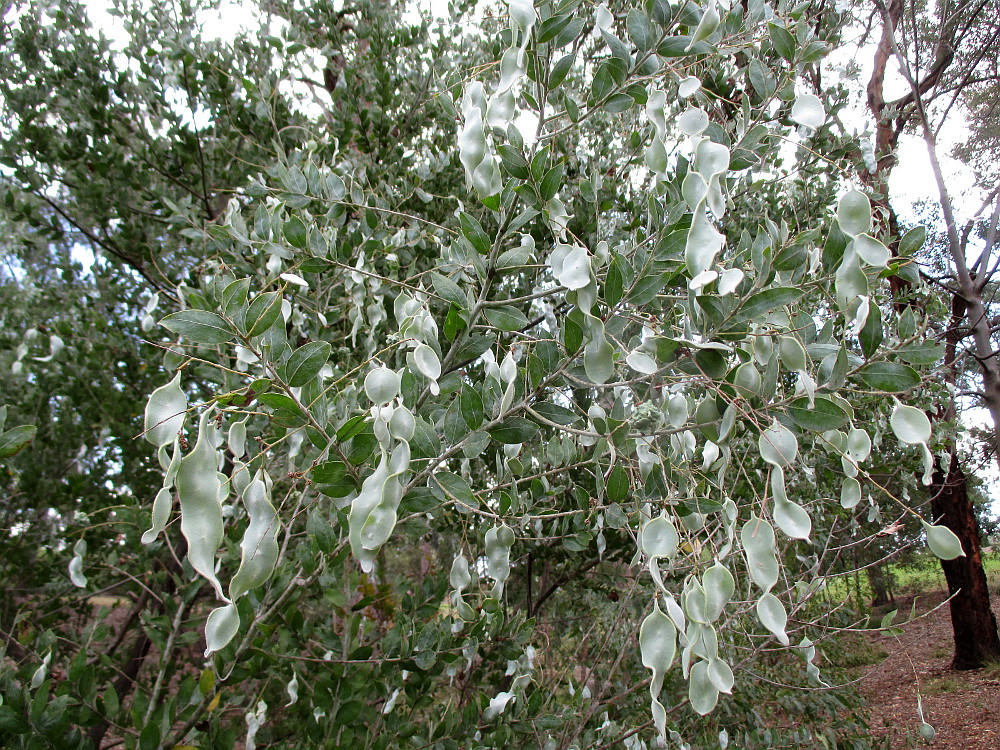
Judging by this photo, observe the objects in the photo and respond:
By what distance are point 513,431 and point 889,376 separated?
52 centimetres

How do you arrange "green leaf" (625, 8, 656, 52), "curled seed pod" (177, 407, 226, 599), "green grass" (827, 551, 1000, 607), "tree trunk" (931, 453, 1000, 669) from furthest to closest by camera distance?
1. "green grass" (827, 551, 1000, 607)
2. "tree trunk" (931, 453, 1000, 669)
3. "green leaf" (625, 8, 656, 52)
4. "curled seed pod" (177, 407, 226, 599)

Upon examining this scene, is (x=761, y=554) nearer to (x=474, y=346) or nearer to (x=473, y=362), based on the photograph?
(x=474, y=346)

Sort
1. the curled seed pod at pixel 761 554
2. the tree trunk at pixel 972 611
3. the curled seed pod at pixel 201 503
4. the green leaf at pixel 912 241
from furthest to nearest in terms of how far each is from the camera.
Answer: the tree trunk at pixel 972 611 → the green leaf at pixel 912 241 → the curled seed pod at pixel 761 554 → the curled seed pod at pixel 201 503

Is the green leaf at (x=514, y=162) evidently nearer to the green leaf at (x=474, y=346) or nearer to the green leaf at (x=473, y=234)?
the green leaf at (x=473, y=234)

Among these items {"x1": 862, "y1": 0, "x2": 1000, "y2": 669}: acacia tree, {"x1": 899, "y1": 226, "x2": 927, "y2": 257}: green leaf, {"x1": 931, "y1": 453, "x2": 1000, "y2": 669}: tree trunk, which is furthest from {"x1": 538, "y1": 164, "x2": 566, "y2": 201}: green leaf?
{"x1": 931, "y1": 453, "x2": 1000, "y2": 669}: tree trunk

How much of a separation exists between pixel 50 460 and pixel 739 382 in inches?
105

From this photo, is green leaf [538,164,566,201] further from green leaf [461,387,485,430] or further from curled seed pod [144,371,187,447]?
curled seed pod [144,371,187,447]

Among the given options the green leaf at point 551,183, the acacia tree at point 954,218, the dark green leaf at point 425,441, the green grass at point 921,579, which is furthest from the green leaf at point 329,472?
the green grass at point 921,579

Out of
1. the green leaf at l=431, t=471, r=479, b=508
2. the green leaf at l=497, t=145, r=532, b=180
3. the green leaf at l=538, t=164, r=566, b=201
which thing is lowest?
the green leaf at l=431, t=471, r=479, b=508

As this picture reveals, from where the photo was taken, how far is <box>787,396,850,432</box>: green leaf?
2.54ft

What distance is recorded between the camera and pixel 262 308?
2.46ft

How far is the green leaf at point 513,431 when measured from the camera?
0.92 meters

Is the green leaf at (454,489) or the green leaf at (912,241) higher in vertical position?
the green leaf at (912,241)

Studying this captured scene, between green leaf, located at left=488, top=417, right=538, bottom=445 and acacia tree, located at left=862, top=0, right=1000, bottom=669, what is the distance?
3.41 metres
